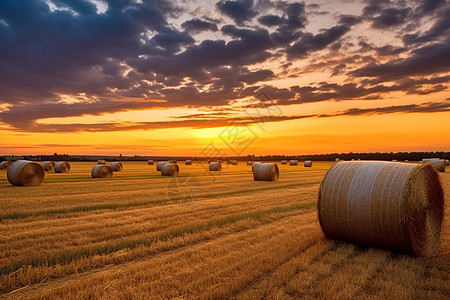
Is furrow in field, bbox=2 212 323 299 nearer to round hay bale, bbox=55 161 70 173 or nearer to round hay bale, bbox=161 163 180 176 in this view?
round hay bale, bbox=161 163 180 176

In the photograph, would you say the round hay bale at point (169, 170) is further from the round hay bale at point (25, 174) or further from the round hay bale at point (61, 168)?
the round hay bale at point (25, 174)

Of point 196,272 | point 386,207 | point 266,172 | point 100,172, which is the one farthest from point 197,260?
point 100,172

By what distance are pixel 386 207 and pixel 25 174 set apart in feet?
69.1

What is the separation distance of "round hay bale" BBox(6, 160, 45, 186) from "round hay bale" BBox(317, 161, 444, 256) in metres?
19.5

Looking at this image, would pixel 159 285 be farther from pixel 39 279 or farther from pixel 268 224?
pixel 268 224

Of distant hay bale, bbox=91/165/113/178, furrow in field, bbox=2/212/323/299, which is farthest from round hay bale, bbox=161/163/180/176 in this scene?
furrow in field, bbox=2/212/323/299

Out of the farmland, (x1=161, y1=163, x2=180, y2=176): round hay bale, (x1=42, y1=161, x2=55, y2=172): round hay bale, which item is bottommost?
the farmland

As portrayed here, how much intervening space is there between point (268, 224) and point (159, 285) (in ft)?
16.2

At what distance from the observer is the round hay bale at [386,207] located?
6598 millimetres

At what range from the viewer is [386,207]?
6.73m

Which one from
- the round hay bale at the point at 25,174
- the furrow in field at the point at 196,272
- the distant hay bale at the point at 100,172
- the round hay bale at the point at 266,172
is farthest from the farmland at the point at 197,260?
the distant hay bale at the point at 100,172

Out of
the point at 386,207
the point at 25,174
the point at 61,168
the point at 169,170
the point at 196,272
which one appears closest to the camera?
the point at 196,272

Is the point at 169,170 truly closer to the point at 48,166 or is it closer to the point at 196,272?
the point at 48,166

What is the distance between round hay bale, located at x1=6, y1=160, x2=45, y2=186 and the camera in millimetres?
20547
